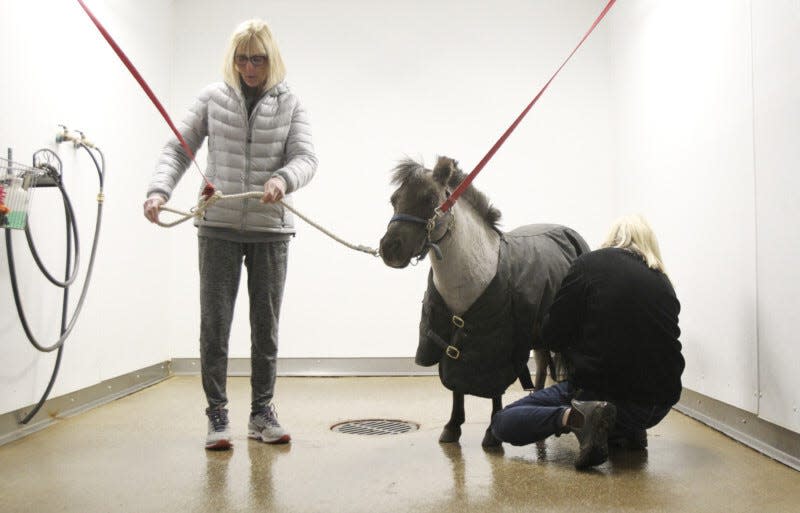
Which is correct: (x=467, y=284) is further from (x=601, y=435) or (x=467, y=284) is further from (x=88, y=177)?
(x=88, y=177)

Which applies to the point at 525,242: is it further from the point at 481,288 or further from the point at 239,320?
the point at 239,320

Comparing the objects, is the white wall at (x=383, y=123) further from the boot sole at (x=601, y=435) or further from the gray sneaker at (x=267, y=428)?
the boot sole at (x=601, y=435)

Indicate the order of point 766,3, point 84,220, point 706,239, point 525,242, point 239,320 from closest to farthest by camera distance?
point 766,3 → point 525,242 → point 706,239 → point 84,220 → point 239,320

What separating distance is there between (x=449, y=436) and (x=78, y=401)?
1832mm

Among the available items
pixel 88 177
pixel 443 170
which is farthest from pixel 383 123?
pixel 443 170

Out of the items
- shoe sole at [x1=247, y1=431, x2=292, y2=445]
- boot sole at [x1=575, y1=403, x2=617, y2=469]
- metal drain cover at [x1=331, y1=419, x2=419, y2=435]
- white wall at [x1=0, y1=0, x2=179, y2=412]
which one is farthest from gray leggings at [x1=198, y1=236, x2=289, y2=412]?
boot sole at [x1=575, y1=403, x2=617, y2=469]

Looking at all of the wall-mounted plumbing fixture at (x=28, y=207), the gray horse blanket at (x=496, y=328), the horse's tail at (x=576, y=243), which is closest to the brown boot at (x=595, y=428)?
the gray horse blanket at (x=496, y=328)

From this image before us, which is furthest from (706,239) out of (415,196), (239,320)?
(239,320)

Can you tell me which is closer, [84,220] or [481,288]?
[481,288]

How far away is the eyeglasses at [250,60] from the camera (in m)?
2.37

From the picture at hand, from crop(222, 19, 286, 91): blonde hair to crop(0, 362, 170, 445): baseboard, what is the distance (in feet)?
5.16

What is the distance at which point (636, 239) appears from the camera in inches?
93.9

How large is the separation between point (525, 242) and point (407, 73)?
2.35 metres

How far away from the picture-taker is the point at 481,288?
2.38 metres
